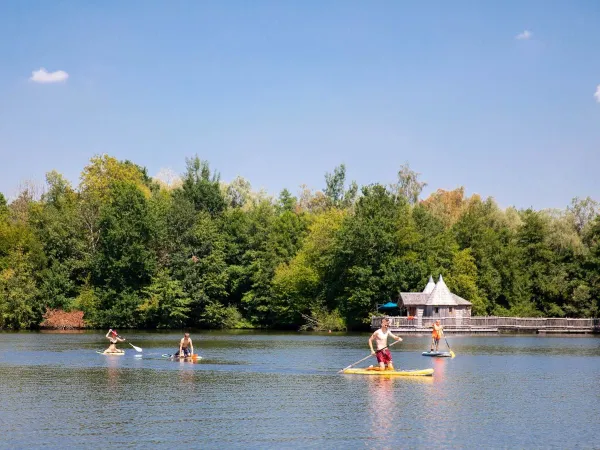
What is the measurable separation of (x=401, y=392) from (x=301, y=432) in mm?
9884

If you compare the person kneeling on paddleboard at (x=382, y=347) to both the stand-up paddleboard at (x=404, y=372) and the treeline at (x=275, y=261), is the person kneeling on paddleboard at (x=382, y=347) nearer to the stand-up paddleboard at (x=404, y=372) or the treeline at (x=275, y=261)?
the stand-up paddleboard at (x=404, y=372)

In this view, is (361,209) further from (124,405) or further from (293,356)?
(124,405)

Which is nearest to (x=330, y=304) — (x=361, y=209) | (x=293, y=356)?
(x=361, y=209)

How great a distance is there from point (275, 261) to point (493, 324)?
28.0 m

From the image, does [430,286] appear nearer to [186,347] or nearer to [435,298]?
[435,298]

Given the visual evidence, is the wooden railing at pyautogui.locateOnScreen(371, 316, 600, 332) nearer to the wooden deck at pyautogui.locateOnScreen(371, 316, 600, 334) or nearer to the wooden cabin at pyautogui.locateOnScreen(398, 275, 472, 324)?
the wooden deck at pyautogui.locateOnScreen(371, 316, 600, 334)

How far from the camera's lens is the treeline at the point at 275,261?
316ft

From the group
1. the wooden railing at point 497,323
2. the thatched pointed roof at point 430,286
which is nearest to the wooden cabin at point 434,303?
the thatched pointed roof at point 430,286

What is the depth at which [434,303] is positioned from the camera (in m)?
87.6

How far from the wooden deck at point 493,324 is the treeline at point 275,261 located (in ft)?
11.4

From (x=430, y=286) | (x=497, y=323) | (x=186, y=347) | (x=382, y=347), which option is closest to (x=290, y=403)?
(x=382, y=347)

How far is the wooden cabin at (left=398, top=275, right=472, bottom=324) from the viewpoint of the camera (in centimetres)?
8794

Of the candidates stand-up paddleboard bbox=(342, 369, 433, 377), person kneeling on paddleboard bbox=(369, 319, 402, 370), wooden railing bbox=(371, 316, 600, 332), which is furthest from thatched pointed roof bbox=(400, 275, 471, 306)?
stand-up paddleboard bbox=(342, 369, 433, 377)

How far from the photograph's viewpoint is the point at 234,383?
1442 inches
